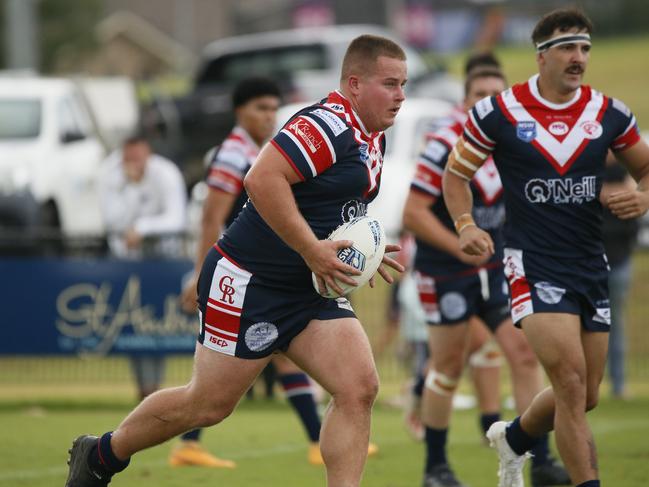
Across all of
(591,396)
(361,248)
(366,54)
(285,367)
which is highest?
(366,54)

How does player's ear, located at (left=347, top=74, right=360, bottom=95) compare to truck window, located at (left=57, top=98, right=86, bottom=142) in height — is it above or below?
above

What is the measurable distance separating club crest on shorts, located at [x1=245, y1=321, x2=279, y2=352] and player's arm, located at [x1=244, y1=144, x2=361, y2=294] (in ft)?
1.36

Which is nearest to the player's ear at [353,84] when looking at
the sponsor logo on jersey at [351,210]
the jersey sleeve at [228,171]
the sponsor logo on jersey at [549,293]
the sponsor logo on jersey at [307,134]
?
the sponsor logo on jersey at [307,134]

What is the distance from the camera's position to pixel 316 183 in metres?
6.31

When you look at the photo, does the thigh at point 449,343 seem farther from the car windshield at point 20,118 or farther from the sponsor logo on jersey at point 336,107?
the car windshield at point 20,118

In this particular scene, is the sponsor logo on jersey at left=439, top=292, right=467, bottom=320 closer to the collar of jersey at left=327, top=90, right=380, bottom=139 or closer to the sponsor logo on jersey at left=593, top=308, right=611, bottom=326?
the sponsor logo on jersey at left=593, top=308, right=611, bottom=326

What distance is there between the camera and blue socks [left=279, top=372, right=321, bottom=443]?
9195 millimetres

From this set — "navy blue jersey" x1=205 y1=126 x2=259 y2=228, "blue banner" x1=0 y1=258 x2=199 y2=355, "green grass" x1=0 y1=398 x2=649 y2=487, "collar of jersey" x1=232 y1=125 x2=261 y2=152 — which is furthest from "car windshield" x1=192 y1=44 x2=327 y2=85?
"navy blue jersey" x1=205 y1=126 x2=259 y2=228

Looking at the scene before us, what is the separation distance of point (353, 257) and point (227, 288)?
640mm

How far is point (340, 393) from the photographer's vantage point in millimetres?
6320

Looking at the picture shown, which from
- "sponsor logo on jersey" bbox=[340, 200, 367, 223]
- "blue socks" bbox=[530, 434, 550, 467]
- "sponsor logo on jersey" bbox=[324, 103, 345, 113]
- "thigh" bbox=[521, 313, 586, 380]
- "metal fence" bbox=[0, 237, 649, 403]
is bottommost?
"metal fence" bbox=[0, 237, 649, 403]

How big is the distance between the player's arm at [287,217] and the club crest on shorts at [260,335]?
1.36 feet

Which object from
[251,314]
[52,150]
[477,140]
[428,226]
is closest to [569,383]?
[477,140]

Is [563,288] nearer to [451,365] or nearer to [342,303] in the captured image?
[342,303]
